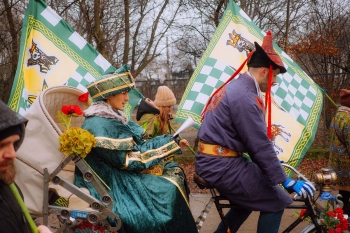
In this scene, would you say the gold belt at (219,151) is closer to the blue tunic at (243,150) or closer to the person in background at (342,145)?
the blue tunic at (243,150)

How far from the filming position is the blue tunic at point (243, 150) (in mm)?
2582

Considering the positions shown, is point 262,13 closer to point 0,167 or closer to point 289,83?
point 289,83

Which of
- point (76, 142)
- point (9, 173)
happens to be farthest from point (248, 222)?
point (9, 173)

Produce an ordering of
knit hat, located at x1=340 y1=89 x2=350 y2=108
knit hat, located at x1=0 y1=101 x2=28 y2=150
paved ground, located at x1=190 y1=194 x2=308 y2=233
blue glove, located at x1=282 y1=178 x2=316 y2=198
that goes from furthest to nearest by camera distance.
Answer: paved ground, located at x1=190 y1=194 x2=308 y2=233
knit hat, located at x1=340 y1=89 x2=350 y2=108
blue glove, located at x1=282 y1=178 x2=316 y2=198
knit hat, located at x1=0 y1=101 x2=28 y2=150

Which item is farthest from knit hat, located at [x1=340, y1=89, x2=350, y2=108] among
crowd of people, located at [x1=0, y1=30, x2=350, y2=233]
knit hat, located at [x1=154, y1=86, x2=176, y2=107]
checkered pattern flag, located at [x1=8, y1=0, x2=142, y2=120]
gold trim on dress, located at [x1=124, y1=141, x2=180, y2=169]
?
checkered pattern flag, located at [x1=8, y1=0, x2=142, y2=120]

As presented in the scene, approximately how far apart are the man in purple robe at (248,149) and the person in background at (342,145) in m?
0.95

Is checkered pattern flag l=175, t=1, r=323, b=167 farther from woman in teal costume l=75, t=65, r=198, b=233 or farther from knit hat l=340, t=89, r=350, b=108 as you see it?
woman in teal costume l=75, t=65, r=198, b=233

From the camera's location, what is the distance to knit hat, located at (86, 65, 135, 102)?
298 cm

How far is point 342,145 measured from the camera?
11.5ft

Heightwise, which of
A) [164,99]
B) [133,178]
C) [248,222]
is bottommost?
[248,222]

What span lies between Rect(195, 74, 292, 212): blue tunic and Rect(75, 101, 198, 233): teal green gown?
344 millimetres

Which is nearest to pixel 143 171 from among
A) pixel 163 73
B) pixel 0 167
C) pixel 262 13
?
pixel 0 167

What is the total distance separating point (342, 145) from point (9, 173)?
9.52 ft

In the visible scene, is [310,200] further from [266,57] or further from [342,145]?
[266,57]
